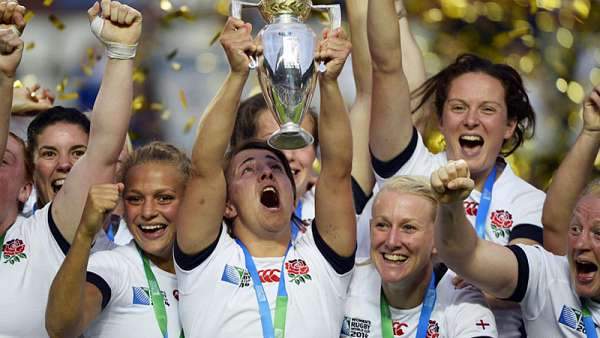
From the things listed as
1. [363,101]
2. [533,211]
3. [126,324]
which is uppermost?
[363,101]

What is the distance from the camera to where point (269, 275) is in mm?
5691

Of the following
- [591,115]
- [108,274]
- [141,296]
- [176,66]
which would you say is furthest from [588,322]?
[176,66]

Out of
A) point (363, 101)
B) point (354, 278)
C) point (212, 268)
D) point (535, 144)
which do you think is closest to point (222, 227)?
point (212, 268)

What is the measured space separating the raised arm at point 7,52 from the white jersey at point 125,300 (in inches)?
21.9

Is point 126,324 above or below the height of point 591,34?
below

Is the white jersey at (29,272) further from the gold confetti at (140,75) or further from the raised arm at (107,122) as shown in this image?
the gold confetti at (140,75)

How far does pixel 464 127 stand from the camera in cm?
624

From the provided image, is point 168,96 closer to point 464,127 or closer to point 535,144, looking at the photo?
point 535,144

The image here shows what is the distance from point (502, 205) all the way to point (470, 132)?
0.30 m

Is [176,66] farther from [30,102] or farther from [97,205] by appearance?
[97,205]

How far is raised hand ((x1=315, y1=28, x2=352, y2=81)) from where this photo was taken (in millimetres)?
5316

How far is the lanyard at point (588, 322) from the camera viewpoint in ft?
18.7

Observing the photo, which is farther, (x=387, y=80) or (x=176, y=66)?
(x=176, y=66)

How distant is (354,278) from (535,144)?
7.84 feet
